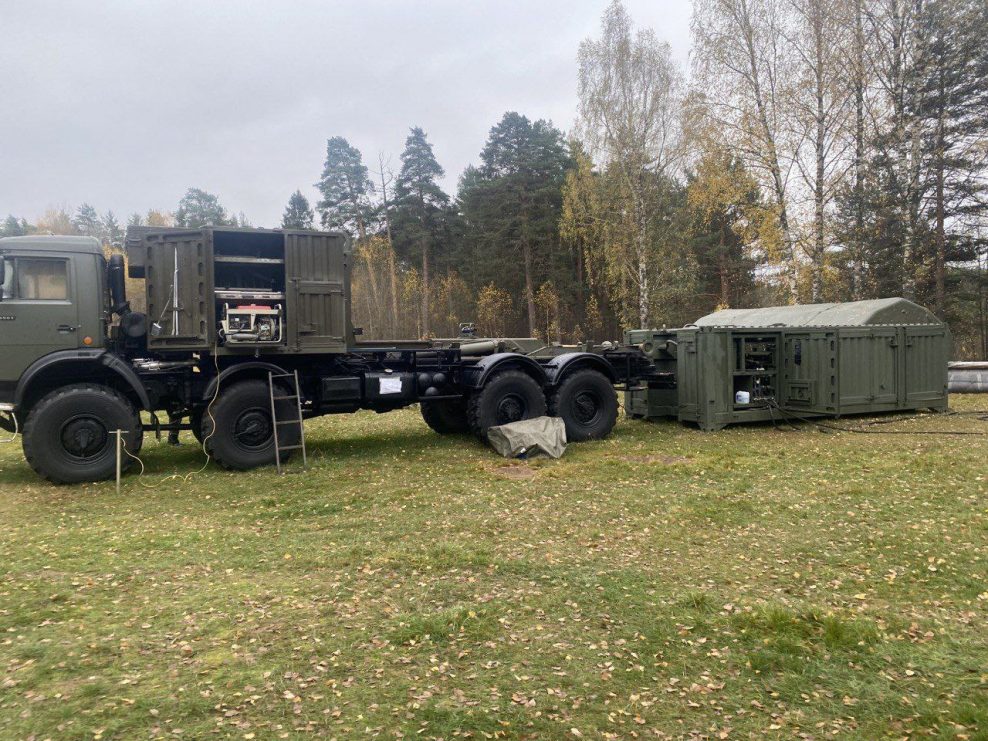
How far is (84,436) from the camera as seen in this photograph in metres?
7.89

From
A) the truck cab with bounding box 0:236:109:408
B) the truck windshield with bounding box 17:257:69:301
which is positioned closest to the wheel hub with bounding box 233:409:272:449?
the truck cab with bounding box 0:236:109:408

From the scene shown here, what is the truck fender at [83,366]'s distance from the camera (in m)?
7.68

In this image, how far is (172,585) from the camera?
4.73 metres

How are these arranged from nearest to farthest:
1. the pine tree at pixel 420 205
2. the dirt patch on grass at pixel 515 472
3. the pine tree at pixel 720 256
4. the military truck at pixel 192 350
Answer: the military truck at pixel 192 350 < the dirt patch on grass at pixel 515 472 < the pine tree at pixel 720 256 < the pine tree at pixel 420 205


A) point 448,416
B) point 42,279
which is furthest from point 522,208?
point 42,279

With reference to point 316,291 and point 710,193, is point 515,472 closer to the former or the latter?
point 316,291

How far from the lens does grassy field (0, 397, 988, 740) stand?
308 cm

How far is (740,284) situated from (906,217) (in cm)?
1310

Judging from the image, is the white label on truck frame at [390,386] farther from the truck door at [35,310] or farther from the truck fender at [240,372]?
the truck door at [35,310]

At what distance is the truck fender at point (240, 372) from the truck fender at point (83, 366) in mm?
739

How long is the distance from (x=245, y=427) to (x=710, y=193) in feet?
57.6

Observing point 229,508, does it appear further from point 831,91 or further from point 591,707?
point 831,91

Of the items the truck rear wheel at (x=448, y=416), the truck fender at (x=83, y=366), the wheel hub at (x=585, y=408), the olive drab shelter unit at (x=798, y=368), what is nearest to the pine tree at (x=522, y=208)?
the olive drab shelter unit at (x=798, y=368)

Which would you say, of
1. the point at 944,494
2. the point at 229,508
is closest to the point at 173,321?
the point at 229,508
